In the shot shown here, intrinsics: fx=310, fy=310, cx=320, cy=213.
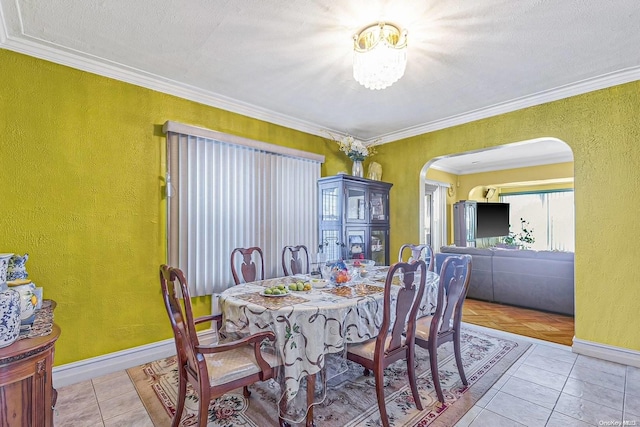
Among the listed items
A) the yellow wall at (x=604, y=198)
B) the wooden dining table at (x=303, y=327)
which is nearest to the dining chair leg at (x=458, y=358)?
the wooden dining table at (x=303, y=327)

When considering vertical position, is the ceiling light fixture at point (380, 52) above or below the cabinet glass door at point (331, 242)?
above

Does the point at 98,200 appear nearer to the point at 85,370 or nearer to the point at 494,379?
the point at 85,370

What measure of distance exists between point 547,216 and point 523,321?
5.18 m

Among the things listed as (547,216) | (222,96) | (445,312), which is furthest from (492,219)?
(222,96)

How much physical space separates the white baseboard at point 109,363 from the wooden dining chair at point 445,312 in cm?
223

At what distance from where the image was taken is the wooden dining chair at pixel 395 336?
1.77 metres

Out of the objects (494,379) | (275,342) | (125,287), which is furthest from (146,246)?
(494,379)

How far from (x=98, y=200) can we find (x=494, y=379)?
135 inches

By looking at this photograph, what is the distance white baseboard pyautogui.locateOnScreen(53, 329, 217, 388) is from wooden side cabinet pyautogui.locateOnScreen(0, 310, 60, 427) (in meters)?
1.03

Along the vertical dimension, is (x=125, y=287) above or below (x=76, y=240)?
below

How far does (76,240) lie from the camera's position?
2.41 metres

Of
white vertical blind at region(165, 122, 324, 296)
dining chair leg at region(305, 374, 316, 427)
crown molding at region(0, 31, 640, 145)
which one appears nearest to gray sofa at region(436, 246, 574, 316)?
crown molding at region(0, 31, 640, 145)

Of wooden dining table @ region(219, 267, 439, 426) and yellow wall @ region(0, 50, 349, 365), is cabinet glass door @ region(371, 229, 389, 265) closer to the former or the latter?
wooden dining table @ region(219, 267, 439, 426)

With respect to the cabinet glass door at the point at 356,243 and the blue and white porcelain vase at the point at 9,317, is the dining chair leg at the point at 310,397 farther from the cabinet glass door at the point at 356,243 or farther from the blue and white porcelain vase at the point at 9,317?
the cabinet glass door at the point at 356,243
